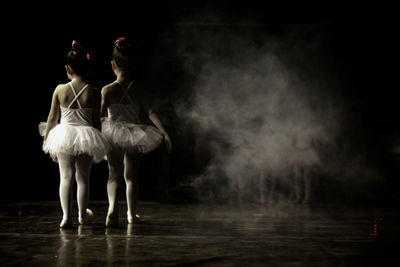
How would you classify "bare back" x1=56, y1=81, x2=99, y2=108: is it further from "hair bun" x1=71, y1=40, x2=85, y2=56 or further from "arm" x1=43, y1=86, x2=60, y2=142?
"hair bun" x1=71, y1=40, x2=85, y2=56

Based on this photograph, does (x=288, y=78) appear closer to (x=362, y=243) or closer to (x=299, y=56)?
(x=299, y=56)

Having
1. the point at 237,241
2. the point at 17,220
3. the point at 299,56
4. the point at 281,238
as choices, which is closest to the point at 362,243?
the point at 281,238

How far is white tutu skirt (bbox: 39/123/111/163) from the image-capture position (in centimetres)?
372

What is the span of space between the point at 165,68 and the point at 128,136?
3643mm

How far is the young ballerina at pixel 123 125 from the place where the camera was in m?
3.98

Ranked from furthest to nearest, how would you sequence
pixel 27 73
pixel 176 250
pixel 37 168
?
1. pixel 37 168
2. pixel 27 73
3. pixel 176 250

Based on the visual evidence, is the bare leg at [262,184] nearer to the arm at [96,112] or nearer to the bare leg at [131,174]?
the bare leg at [131,174]

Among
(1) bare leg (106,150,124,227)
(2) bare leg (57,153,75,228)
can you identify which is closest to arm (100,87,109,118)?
(1) bare leg (106,150,124,227)

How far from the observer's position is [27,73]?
6828 mm

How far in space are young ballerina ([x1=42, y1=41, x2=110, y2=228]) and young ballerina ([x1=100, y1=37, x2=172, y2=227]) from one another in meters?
0.13

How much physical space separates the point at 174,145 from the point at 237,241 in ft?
14.0

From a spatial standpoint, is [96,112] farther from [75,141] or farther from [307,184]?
[307,184]

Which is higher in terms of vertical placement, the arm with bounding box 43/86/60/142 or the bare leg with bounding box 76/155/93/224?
the arm with bounding box 43/86/60/142

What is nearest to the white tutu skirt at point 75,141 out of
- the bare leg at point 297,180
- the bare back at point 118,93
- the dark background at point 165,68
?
the bare back at point 118,93
